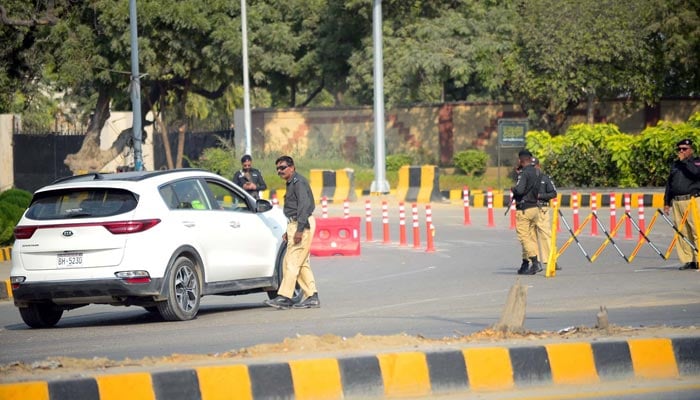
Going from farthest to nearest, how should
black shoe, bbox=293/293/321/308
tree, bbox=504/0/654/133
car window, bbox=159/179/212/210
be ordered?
tree, bbox=504/0/654/133 → black shoe, bbox=293/293/321/308 → car window, bbox=159/179/212/210

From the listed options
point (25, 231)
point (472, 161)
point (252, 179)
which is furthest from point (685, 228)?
point (472, 161)

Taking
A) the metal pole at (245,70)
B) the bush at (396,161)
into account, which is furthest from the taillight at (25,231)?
the bush at (396,161)

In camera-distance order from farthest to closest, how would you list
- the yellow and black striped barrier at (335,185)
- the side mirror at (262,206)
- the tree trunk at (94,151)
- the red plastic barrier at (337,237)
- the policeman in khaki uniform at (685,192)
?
1. the tree trunk at (94,151)
2. the yellow and black striped barrier at (335,185)
3. the red plastic barrier at (337,237)
4. the policeman in khaki uniform at (685,192)
5. the side mirror at (262,206)

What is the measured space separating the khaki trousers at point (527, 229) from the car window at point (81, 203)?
23.0ft

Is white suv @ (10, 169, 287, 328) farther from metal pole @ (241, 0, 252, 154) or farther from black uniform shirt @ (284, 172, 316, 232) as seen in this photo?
metal pole @ (241, 0, 252, 154)

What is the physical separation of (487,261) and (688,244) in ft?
12.7

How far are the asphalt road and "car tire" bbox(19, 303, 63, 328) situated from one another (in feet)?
0.33

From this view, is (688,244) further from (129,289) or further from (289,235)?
(129,289)

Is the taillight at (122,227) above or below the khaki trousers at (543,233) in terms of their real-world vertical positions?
above

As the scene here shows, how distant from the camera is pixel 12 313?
15820 millimetres

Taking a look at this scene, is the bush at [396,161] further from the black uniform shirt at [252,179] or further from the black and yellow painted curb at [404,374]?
the black and yellow painted curb at [404,374]

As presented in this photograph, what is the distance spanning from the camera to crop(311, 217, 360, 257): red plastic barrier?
74.6 feet

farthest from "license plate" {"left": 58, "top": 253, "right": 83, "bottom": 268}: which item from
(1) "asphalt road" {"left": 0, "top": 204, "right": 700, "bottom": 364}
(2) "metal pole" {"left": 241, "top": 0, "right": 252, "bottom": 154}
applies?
(2) "metal pole" {"left": 241, "top": 0, "right": 252, "bottom": 154}

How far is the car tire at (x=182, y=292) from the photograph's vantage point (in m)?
13.0
